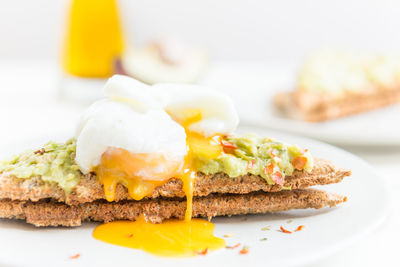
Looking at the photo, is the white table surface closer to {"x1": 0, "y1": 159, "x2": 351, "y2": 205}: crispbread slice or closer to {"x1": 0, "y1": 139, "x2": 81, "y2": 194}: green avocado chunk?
{"x1": 0, "y1": 159, "x2": 351, "y2": 205}: crispbread slice

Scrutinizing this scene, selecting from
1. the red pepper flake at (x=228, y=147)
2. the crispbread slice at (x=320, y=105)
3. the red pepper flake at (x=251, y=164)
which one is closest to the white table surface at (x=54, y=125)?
the red pepper flake at (x=251, y=164)

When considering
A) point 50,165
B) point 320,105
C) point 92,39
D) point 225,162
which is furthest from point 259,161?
point 92,39

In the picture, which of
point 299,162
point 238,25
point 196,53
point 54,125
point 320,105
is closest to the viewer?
point 299,162

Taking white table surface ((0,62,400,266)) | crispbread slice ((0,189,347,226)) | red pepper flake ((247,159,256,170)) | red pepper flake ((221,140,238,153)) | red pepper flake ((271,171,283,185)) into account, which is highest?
red pepper flake ((221,140,238,153))

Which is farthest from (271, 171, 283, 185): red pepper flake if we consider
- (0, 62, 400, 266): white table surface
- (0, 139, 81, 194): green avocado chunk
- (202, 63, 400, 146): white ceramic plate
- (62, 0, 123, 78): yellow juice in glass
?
(62, 0, 123, 78): yellow juice in glass

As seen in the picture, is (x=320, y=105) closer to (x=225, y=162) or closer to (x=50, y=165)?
(x=225, y=162)

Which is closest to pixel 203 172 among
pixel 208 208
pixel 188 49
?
pixel 208 208

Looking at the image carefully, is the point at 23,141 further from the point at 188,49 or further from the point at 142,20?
the point at 142,20
